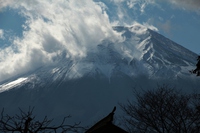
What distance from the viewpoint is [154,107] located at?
613 inches

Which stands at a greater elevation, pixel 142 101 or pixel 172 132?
pixel 142 101

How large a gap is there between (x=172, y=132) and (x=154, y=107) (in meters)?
1.40

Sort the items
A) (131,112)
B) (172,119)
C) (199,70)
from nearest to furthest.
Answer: (199,70) < (172,119) < (131,112)

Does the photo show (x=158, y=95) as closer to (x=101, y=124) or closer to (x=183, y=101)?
(x=183, y=101)

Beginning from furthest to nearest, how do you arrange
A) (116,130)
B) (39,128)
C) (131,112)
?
(131,112), (116,130), (39,128)

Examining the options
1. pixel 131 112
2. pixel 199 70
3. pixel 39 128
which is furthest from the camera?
pixel 131 112

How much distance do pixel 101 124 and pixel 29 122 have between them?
6.74ft

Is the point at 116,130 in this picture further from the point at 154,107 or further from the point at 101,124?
the point at 154,107

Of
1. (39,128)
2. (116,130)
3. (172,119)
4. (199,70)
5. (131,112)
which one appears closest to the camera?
(39,128)

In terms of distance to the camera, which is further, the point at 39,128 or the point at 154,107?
the point at 154,107

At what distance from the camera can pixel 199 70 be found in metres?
13.7

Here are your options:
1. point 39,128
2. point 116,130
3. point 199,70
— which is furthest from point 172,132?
point 39,128

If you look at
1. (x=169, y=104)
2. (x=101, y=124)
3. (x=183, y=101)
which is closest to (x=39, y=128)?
(x=101, y=124)

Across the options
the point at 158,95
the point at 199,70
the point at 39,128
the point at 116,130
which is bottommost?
the point at 116,130
